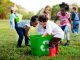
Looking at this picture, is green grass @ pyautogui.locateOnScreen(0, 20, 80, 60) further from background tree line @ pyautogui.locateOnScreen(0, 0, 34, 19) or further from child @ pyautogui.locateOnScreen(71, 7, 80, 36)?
background tree line @ pyautogui.locateOnScreen(0, 0, 34, 19)

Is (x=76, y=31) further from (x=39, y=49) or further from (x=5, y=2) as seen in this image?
(x=39, y=49)

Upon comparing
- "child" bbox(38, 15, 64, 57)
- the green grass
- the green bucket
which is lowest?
the green grass

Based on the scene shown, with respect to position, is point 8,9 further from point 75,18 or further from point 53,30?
point 53,30

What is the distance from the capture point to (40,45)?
7.80m

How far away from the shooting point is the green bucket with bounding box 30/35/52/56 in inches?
306

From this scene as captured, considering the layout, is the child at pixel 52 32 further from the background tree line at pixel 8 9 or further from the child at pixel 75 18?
the background tree line at pixel 8 9

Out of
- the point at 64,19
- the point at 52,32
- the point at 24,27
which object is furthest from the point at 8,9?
the point at 52,32

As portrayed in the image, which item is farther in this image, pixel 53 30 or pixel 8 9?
pixel 8 9

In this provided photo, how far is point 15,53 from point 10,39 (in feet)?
7.99

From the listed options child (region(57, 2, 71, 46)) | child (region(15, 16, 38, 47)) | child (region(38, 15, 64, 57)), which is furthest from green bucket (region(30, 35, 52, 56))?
child (region(57, 2, 71, 46))

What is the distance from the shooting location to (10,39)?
412 inches

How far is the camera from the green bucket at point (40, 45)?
25.5ft

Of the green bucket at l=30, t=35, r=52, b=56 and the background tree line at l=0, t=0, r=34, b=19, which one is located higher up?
the background tree line at l=0, t=0, r=34, b=19

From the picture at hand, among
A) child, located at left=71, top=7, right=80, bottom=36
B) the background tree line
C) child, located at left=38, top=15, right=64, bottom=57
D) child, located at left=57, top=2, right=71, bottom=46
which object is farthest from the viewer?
the background tree line
